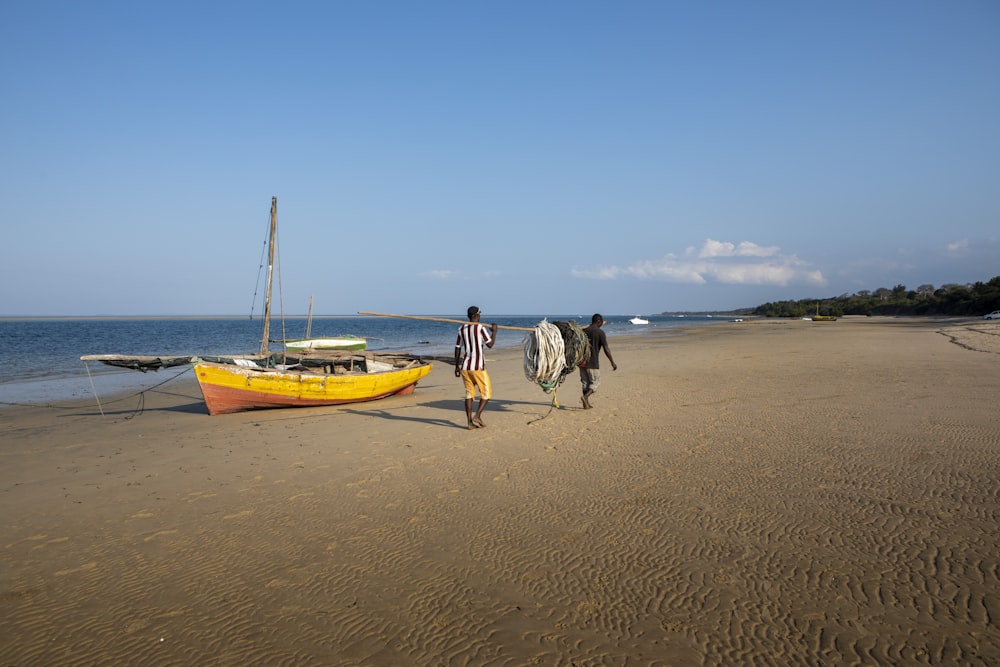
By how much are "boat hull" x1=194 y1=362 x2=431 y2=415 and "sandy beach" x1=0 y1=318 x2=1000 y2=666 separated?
209 centimetres

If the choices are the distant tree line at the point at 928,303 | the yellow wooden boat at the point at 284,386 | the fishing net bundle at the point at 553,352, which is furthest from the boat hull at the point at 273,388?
the distant tree line at the point at 928,303

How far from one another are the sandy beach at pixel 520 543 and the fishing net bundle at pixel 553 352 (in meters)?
1.08

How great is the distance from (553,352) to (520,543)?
222 inches

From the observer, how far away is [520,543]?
464 centimetres

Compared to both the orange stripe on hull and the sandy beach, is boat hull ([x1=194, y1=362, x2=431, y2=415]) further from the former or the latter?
the sandy beach

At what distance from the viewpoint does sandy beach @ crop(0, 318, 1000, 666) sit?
3293 millimetres

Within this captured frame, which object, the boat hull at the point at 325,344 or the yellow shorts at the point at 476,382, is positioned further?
the boat hull at the point at 325,344

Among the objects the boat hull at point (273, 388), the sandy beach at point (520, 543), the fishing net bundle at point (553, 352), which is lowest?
the sandy beach at point (520, 543)

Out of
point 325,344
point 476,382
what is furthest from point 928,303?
point 476,382

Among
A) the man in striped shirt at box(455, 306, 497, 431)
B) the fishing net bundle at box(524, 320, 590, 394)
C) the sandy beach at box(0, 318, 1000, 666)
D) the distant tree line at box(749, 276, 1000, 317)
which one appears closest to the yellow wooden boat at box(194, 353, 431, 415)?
the sandy beach at box(0, 318, 1000, 666)

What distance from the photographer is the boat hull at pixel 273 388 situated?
1127cm

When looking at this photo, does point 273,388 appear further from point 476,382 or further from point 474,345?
point 474,345

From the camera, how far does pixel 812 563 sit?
4074mm

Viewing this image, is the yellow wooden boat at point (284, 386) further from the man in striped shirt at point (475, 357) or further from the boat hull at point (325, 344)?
the boat hull at point (325, 344)
